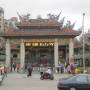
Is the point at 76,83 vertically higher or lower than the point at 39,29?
lower

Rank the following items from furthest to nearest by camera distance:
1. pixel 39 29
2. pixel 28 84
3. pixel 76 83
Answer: pixel 39 29 → pixel 28 84 → pixel 76 83

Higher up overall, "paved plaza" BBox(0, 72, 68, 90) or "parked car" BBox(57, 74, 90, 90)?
"parked car" BBox(57, 74, 90, 90)

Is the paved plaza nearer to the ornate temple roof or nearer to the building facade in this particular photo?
the building facade

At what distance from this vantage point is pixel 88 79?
28.3m

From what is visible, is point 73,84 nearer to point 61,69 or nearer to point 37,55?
point 61,69

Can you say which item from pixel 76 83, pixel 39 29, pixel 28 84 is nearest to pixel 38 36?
pixel 39 29

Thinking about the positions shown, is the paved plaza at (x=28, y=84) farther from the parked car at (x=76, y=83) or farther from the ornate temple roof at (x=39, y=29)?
the ornate temple roof at (x=39, y=29)

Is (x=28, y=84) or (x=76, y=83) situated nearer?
(x=76, y=83)

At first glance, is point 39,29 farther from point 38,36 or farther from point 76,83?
point 76,83

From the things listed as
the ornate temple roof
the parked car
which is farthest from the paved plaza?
the ornate temple roof

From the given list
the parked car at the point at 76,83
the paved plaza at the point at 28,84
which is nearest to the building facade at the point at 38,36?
the paved plaza at the point at 28,84

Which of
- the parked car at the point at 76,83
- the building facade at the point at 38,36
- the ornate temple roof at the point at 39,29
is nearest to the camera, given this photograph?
the parked car at the point at 76,83

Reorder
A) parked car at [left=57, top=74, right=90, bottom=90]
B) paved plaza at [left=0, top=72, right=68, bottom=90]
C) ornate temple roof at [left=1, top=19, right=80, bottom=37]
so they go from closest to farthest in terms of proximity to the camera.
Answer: parked car at [left=57, top=74, right=90, bottom=90]
paved plaza at [left=0, top=72, right=68, bottom=90]
ornate temple roof at [left=1, top=19, right=80, bottom=37]

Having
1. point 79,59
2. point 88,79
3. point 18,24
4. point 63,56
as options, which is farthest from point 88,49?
point 88,79
